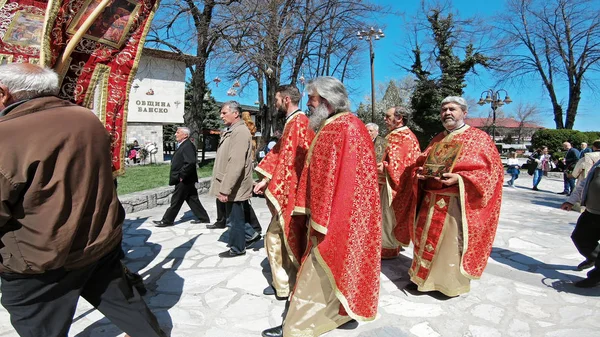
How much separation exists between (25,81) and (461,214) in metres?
3.50

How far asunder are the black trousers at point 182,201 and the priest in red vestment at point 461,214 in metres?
4.16

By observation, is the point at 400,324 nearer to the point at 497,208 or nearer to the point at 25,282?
the point at 497,208

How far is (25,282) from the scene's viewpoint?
1.89m

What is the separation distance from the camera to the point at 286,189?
347cm

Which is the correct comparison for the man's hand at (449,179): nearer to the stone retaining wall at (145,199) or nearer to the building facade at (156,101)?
the stone retaining wall at (145,199)

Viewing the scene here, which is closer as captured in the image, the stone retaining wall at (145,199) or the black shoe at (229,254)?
the black shoe at (229,254)

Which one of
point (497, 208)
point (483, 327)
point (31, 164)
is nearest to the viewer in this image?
point (31, 164)

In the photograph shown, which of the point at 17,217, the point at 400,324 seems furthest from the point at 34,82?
the point at 400,324

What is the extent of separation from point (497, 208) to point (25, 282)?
377 centimetres

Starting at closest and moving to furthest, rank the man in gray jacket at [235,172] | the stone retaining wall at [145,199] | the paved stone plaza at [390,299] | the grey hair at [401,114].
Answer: the paved stone plaza at [390,299], the man in gray jacket at [235,172], the grey hair at [401,114], the stone retaining wall at [145,199]

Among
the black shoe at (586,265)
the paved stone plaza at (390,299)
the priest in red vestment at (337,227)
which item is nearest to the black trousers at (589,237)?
the black shoe at (586,265)

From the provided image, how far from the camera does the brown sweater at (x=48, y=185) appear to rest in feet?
5.57

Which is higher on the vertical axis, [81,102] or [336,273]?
[81,102]

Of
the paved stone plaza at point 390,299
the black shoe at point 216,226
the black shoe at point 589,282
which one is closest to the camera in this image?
the paved stone plaza at point 390,299
